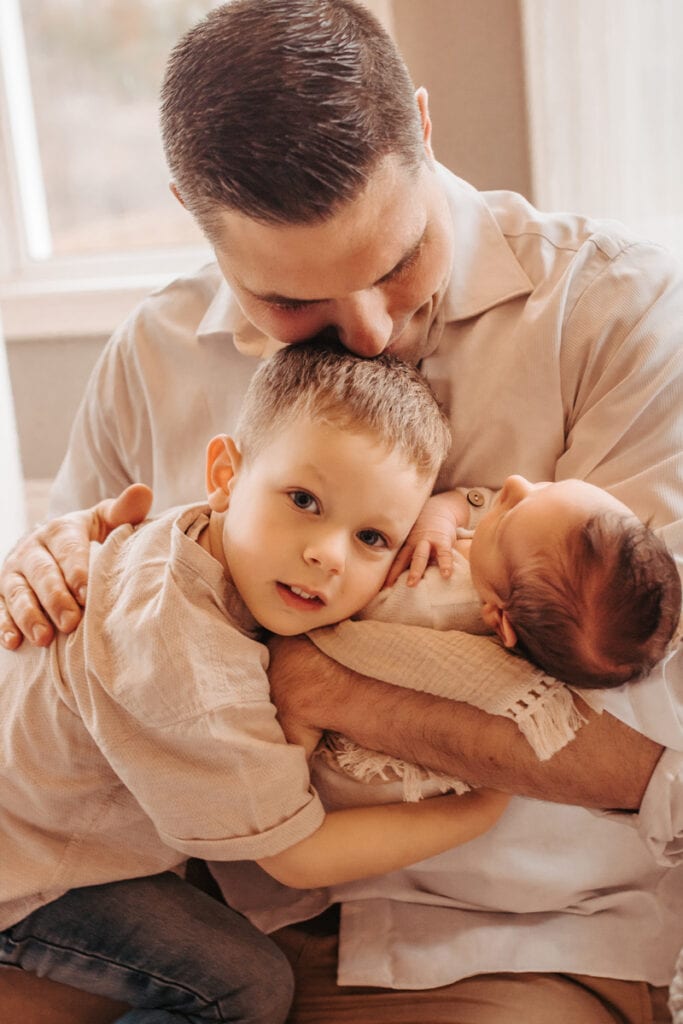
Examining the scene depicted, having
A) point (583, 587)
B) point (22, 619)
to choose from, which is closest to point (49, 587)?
point (22, 619)

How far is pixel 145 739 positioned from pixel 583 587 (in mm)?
499

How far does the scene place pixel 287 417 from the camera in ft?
4.29

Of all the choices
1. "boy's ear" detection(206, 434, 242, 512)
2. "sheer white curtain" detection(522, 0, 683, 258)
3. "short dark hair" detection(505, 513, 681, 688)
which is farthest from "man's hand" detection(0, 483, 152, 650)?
"sheer white curtain" detection(522, 0, 683, 258)

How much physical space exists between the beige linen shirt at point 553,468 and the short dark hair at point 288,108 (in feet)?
0.99

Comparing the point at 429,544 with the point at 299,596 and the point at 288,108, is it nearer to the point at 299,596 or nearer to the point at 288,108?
the point at 299,596

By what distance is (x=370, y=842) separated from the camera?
1239mm

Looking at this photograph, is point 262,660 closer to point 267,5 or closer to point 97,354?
point 267,5

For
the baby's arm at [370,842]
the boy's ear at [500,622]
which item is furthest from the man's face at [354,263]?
the baby's arm at [370,842]

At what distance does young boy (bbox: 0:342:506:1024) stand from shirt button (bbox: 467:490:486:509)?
0.13 m

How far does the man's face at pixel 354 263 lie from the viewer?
4.14 feet

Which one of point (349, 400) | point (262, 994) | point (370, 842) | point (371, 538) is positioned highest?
point (349, 400)

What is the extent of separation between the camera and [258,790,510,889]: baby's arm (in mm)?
1229

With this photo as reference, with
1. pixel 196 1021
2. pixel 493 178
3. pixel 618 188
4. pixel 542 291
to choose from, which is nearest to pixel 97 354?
pixel 493 178

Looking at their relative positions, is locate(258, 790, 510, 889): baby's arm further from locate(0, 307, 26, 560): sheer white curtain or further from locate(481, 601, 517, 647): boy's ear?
locate(0, 307, 26, 560): sheer white curtain
